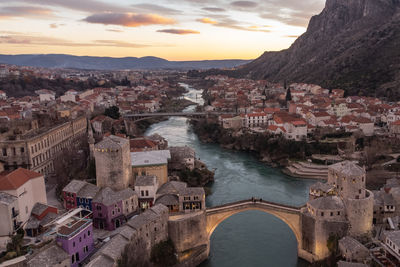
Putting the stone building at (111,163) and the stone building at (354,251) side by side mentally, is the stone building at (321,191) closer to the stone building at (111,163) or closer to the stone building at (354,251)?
the stone building at (354,251)

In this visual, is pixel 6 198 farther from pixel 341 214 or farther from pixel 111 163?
pixel 341 214

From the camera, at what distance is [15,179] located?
15297 millimetres

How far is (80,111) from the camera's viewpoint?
35438 millimetres

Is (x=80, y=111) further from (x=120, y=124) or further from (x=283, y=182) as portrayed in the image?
(x=283, y=182)

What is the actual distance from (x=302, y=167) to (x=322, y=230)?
1416 centimetres

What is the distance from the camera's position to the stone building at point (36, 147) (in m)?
21.7

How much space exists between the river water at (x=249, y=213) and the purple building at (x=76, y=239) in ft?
18.7

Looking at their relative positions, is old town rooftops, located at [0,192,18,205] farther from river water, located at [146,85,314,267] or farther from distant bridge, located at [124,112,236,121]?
distant bridge, located at [124,112,236,121]

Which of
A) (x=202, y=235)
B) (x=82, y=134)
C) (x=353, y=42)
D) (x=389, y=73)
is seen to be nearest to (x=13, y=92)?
(x=82, y=134)

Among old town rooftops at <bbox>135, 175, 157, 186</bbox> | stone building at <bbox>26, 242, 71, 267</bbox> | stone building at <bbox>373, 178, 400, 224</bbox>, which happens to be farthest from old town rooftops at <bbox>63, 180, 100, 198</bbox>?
stone building at <bbox>373, 178, 400, 224</bbox>

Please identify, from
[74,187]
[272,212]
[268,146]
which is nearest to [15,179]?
[74,187]

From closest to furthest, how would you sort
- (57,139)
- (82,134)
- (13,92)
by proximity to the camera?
(57,139) < (82,134) < (13,92)

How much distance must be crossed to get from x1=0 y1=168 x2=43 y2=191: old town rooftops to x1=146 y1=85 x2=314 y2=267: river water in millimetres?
9015

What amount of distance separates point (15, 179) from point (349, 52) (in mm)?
65757
